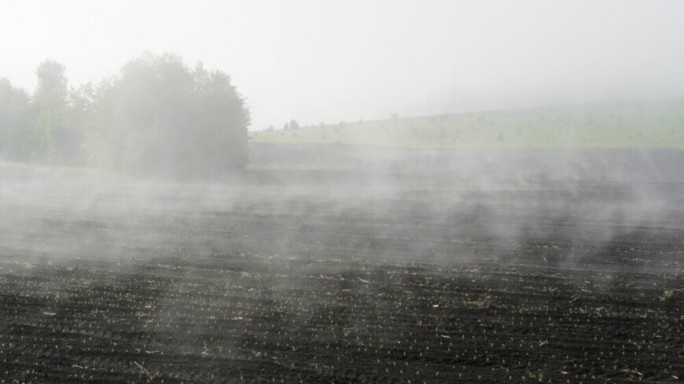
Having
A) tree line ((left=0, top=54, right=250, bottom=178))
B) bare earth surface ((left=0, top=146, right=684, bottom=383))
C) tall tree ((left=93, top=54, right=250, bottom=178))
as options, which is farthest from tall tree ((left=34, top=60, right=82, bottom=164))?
bare earth surface ((left=0, top=146, right=684, bottom=383))

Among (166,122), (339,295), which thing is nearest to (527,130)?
(166,122)

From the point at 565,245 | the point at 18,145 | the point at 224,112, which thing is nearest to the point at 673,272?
the point at 565,245

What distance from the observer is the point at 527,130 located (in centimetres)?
6156

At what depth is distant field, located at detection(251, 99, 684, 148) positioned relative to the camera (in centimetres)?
5528

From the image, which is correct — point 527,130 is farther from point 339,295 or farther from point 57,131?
point 339,295

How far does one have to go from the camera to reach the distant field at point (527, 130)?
181 ft

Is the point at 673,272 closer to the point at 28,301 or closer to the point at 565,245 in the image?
the point at 565,245

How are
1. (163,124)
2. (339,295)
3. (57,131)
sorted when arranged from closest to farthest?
(339,295), (163,124), (57,131)

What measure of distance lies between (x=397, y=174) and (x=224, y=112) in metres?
15.5

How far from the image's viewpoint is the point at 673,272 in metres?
15.2

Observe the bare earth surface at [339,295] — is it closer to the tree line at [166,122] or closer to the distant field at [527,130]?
the tree line at [166,122]

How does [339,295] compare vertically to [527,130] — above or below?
below

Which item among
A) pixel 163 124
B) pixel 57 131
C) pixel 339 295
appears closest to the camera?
pixel 339 295

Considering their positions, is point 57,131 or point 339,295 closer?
point 339,295
